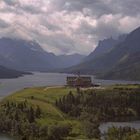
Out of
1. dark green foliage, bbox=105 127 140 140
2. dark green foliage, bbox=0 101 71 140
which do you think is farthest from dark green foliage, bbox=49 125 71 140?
dark green foliage, bbox=105 127 140 140

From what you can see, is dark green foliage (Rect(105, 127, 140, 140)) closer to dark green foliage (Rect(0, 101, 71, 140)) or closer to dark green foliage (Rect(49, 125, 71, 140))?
dark green foliage (Rect(49, 125, 71, 140))

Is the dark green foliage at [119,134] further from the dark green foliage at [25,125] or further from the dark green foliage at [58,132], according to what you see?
the dark green foliage at [25,125]

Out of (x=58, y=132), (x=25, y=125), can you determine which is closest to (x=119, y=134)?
A: (x=58, y=132)

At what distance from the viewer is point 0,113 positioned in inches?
7303

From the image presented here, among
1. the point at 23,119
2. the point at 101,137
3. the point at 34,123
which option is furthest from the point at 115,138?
the point at 23,119

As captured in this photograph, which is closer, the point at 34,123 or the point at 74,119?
the point at 34,123

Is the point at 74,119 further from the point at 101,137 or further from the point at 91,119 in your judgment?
the point at 101,137

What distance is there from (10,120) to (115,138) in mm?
63020

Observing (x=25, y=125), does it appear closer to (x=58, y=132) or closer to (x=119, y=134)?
(x=58, y=132)

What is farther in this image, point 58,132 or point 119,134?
point 58,132

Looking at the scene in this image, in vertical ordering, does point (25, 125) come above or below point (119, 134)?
above

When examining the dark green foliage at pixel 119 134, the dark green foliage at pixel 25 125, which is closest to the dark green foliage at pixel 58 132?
the dark green foliage at pixel 25 125

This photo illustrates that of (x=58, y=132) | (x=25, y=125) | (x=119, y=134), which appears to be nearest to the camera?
(x=119, y=134)

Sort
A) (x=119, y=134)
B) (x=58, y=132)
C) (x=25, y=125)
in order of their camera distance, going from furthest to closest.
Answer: (x=25, y=125)
(x=58, y=132)
(x=119, y=134)
